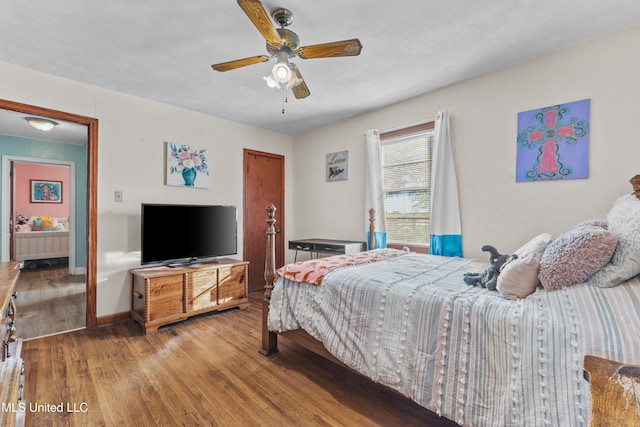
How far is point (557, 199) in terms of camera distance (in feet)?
7.54

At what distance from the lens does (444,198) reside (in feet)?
9.56

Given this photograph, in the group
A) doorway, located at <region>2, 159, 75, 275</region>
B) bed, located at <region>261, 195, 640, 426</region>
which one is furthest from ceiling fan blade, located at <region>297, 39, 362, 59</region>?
doorway, located at <region>2, 159, 75, 275</region>

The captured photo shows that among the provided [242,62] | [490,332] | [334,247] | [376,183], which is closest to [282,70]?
[242,62]

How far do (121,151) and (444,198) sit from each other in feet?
11.3

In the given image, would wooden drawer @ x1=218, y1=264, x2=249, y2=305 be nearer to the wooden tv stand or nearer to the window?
the wooden tv stand

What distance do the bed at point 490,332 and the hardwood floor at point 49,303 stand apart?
2.77m

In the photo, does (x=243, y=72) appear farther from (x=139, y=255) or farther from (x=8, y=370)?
(x=8, y=370)

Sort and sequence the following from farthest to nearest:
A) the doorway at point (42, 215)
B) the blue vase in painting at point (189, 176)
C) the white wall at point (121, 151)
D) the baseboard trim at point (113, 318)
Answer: the doorway at point (42, 215), the blue vase in painting at point (189, 176), the baseboard trim at point (113, 318), the white wall at point (121, 151)

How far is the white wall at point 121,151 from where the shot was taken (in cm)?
268

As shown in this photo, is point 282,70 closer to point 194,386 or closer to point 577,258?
point 577,258

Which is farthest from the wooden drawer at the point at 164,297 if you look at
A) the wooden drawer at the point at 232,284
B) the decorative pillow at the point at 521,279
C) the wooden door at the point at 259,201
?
the decorative pillow at the point at 521,279

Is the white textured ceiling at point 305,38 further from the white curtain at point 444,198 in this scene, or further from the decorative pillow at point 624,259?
the decorative pillow at point 624,259

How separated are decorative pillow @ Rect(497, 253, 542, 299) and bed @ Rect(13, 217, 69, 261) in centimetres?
785

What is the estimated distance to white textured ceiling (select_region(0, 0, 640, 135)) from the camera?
1798mm
